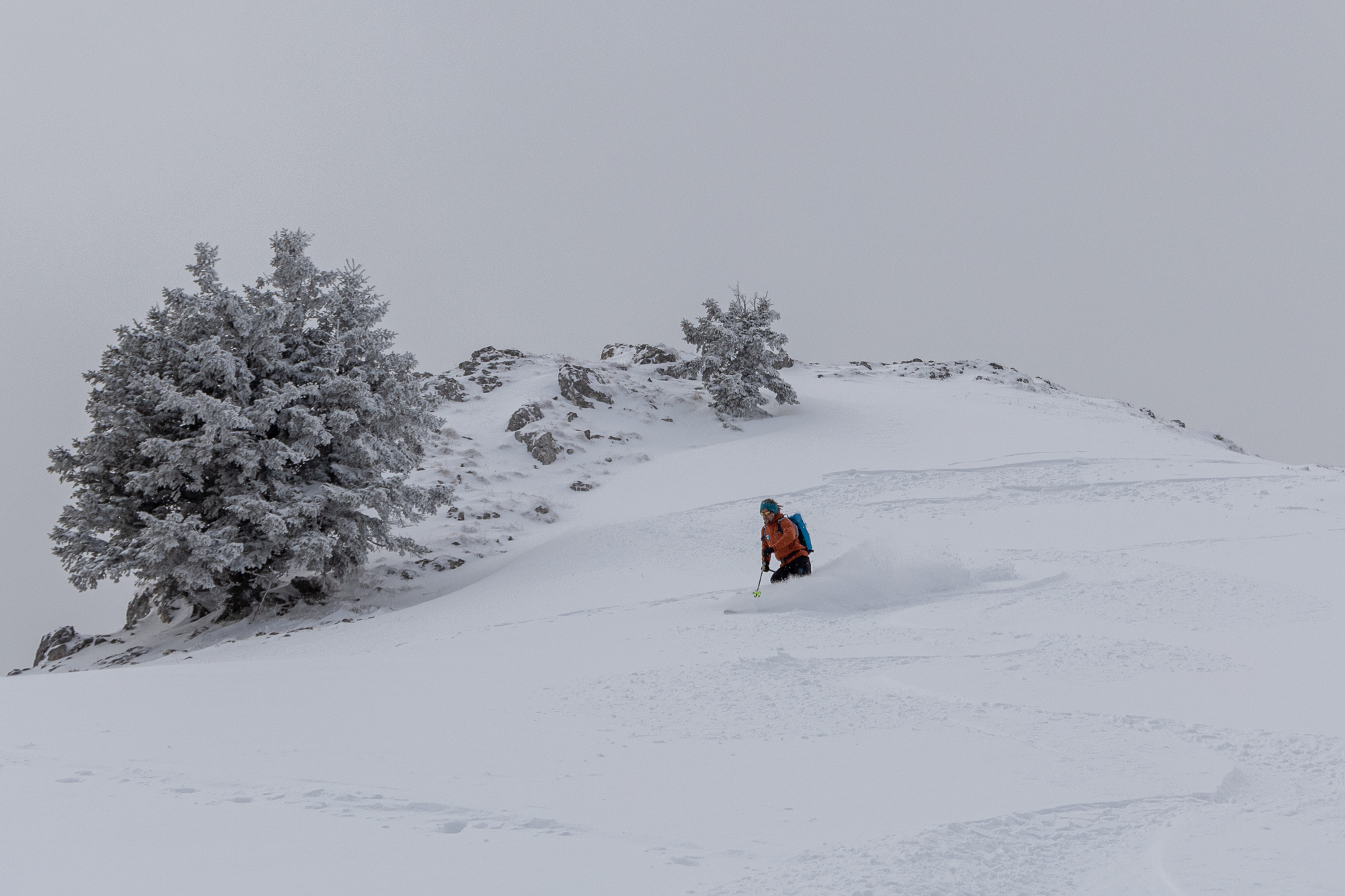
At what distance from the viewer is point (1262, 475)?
1586 centimetres

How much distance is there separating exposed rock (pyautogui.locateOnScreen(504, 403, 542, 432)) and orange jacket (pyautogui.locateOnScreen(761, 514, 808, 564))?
16809 mm

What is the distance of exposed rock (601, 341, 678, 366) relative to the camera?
123 ft

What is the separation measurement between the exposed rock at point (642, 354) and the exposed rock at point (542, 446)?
11623mm

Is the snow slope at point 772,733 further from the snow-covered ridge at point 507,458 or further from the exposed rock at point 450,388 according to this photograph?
the exposed rock at point 450,388

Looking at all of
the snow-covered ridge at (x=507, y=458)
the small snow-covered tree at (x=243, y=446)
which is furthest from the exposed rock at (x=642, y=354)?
the small snow-covered tree at (x=243, y=446)

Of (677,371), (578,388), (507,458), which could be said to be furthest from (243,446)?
(677,371)

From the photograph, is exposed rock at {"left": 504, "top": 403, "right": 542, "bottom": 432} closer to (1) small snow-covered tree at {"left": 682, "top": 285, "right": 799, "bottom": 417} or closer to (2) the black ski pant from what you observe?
(1) small snow-covered tree at {"left": 682, "top": 285, "right": 799, "bottom": 417}

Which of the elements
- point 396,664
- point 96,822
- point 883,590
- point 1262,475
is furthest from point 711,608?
point 1262,475

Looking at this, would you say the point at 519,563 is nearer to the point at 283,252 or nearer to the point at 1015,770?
the point at 283,252

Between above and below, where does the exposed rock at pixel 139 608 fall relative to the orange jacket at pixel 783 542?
above

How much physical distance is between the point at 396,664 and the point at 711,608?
4.06 metres

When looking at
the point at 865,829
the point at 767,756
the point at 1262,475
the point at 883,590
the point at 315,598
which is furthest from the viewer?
the point at 315,598

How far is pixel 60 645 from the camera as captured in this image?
55.5 ft

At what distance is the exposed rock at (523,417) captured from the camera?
26688 mm
